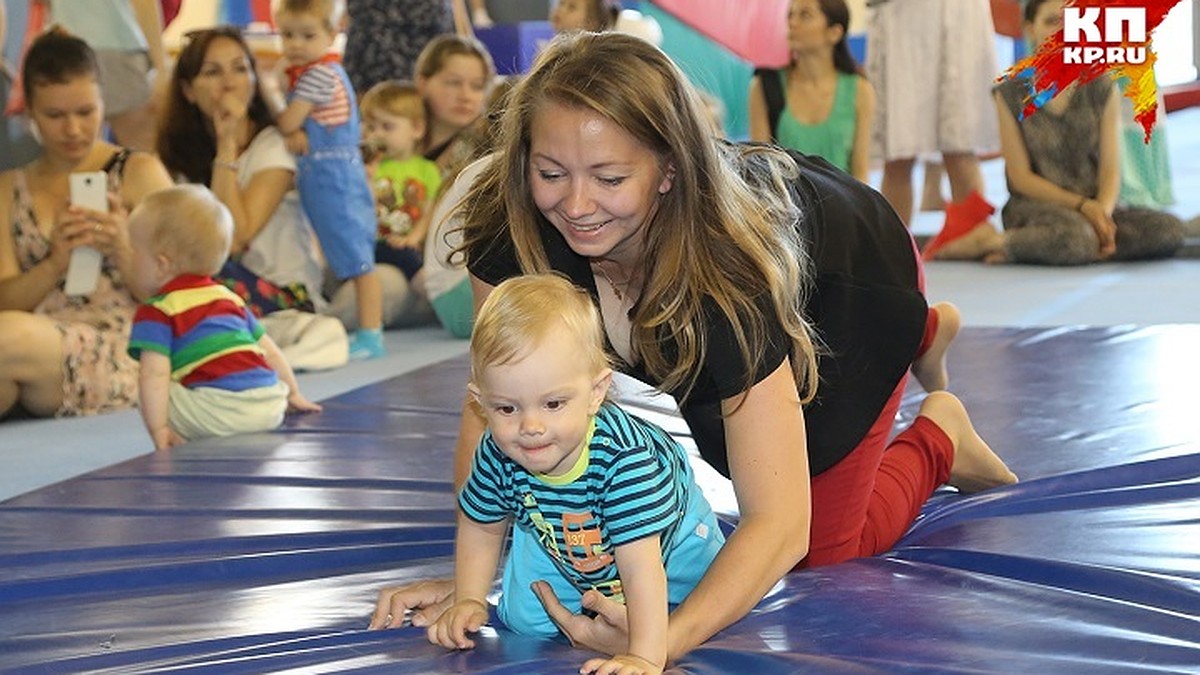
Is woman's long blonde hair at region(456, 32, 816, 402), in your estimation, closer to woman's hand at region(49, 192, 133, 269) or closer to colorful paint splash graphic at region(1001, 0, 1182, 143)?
colorful paint splash graphic at region(1001, 0, 1182, 143)

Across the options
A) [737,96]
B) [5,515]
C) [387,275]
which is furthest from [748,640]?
[737,96]

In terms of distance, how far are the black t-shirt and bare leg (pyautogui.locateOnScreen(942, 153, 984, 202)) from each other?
4315mm

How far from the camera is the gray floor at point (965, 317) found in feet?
12.2

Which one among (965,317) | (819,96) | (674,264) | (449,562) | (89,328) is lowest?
(965,317)

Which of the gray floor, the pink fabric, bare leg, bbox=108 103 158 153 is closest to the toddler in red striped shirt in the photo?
the gray floor

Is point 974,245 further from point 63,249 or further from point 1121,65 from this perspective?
point 63,249

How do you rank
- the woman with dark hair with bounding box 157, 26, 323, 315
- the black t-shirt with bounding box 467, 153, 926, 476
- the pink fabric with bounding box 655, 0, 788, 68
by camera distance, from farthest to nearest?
the pink fabric with bounding box 655, 0, 788, 68 < the woman with dark hair with bounding box 157, 26, 323, 315 < the black t-shirt with bounding box 467, 153, 926, 476

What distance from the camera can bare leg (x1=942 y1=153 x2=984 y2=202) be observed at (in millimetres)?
6660

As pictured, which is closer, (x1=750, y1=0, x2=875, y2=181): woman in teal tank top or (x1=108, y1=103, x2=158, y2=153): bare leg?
(x1=108, y1=103, x2=158, y2=153): bare leg

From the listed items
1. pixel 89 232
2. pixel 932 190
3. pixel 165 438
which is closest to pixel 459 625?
pixel 165 438

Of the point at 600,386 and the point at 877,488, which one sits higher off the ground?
the point at 600,386

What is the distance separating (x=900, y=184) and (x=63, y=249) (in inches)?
146

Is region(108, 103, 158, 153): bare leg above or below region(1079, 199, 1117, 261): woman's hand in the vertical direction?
above

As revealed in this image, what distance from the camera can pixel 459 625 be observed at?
1.97 metres
